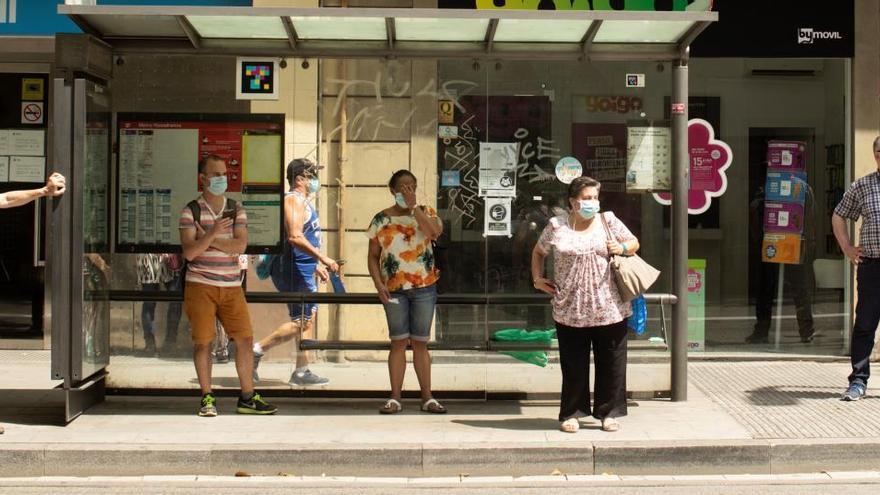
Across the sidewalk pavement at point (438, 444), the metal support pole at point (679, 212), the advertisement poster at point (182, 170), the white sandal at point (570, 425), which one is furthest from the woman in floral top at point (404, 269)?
the metal support pole at point (679, 212)

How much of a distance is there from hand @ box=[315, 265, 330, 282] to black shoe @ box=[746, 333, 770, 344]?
4498 mm

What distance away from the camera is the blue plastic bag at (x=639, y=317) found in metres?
8.19

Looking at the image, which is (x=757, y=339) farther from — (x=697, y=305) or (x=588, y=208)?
(x=588, y=208)

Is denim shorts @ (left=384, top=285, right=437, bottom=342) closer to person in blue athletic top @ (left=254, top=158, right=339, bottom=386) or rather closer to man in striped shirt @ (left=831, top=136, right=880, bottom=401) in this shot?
person in blue athletic top @ (left=254, top=158, right=339, bottom=386)

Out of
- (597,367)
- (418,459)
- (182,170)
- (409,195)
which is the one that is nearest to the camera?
(418,459)

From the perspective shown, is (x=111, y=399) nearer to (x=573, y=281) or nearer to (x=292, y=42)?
(x=292, y=42)

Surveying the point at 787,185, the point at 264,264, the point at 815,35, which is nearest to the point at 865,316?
the point at 787,185

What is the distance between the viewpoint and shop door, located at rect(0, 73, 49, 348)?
11.3m

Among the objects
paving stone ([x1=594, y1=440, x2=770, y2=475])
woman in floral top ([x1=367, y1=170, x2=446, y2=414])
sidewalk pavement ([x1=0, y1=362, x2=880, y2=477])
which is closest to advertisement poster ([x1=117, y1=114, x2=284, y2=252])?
woman in floral top ([x1=367, y1=170, x2=446, y2=414])

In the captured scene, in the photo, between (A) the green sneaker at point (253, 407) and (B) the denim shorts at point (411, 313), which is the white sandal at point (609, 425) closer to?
(B) the denim shorts at point (411, 313)

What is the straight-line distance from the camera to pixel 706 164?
10648 mm

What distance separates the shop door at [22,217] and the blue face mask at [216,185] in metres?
4.49

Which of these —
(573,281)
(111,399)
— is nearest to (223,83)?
(111,399)

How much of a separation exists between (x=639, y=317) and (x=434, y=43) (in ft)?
8.10
